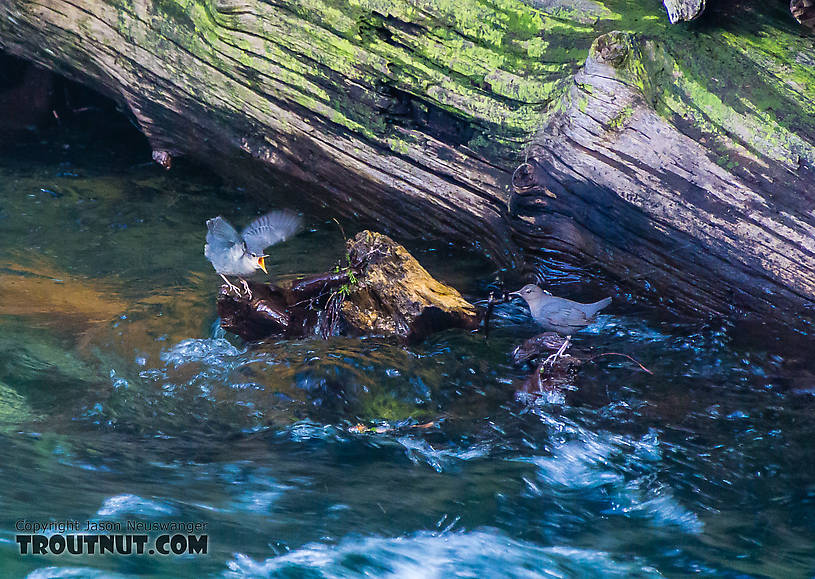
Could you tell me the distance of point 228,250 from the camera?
4145 millimetres

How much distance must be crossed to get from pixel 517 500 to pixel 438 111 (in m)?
2.57

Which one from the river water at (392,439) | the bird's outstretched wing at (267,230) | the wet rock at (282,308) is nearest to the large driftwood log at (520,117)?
the river water at (392,439)

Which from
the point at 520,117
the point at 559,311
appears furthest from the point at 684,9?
the point at 559,311

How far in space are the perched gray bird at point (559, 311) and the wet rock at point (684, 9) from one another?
156 cm

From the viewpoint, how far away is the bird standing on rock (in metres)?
3.99

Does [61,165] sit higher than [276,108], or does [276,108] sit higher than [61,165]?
[276,108]

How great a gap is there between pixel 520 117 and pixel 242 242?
184 cm

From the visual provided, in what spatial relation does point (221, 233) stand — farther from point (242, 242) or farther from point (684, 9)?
point (684, 9)

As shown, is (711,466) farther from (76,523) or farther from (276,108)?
(276,108)

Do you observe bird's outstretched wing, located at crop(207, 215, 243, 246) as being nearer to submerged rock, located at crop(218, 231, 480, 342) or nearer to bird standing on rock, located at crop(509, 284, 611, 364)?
submerged rock, located at crop(218, 231, 480, 342)

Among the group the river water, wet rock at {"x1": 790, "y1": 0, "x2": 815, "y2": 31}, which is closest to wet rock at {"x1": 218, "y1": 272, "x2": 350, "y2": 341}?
the river water

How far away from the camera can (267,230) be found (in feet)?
14.2

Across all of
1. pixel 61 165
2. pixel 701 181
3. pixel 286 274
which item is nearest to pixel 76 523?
pixel 286 274

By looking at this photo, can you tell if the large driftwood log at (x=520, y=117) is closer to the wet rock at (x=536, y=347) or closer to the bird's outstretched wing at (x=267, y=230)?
the wet rock at (x=536, y=347)
